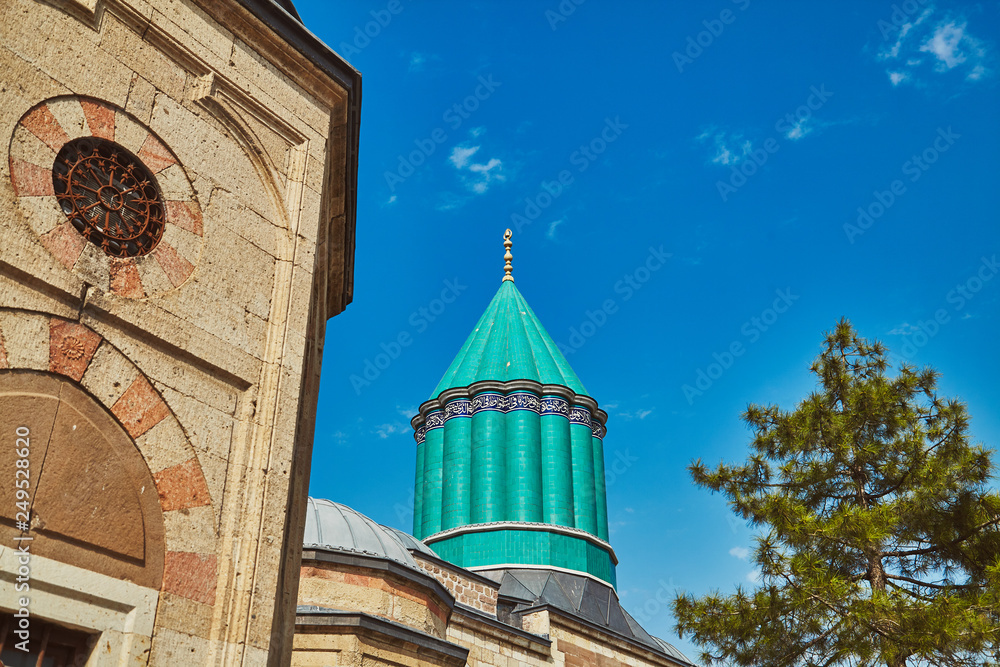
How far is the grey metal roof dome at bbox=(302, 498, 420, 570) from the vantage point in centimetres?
1091

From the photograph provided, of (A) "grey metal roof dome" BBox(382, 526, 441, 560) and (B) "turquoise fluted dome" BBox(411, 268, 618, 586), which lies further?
(B) "turquoise fluted dome" BBox(411, 268, 618, 586)

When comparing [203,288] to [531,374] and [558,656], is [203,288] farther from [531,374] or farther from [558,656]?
[531,374]

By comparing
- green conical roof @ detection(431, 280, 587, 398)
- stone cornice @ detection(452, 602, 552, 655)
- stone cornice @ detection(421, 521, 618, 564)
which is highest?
green conical roof @ detection(431, 280, 587, 398)

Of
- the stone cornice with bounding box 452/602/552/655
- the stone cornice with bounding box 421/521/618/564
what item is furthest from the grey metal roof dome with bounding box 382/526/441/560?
the stone cornice with bounding box 421/521/618/564

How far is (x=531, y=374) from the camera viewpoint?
2112cm

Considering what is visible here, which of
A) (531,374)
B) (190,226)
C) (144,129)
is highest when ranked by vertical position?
(531,374)

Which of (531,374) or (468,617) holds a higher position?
(531,374)

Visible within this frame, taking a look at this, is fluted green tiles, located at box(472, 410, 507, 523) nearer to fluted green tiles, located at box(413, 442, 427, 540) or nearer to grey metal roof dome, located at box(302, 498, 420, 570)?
fluted green tiles, located at box(413, 442, 427, 540)

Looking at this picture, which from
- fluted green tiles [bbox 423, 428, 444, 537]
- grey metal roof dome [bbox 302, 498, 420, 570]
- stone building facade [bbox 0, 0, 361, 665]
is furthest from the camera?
fluted green tiles [bbox 423, 428, 444, 537]

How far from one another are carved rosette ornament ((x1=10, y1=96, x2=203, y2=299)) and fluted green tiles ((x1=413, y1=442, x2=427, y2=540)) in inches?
637

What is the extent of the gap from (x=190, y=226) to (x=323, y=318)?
6.31ft

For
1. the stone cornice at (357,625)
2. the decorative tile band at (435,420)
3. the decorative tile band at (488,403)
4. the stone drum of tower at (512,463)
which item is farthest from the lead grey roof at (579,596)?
the stone cornice at (357,625)

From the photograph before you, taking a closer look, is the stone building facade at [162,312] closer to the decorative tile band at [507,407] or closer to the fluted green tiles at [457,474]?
the fluted green tiles at [457,474]

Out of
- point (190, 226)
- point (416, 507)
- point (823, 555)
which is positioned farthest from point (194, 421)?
point (416, 507)
